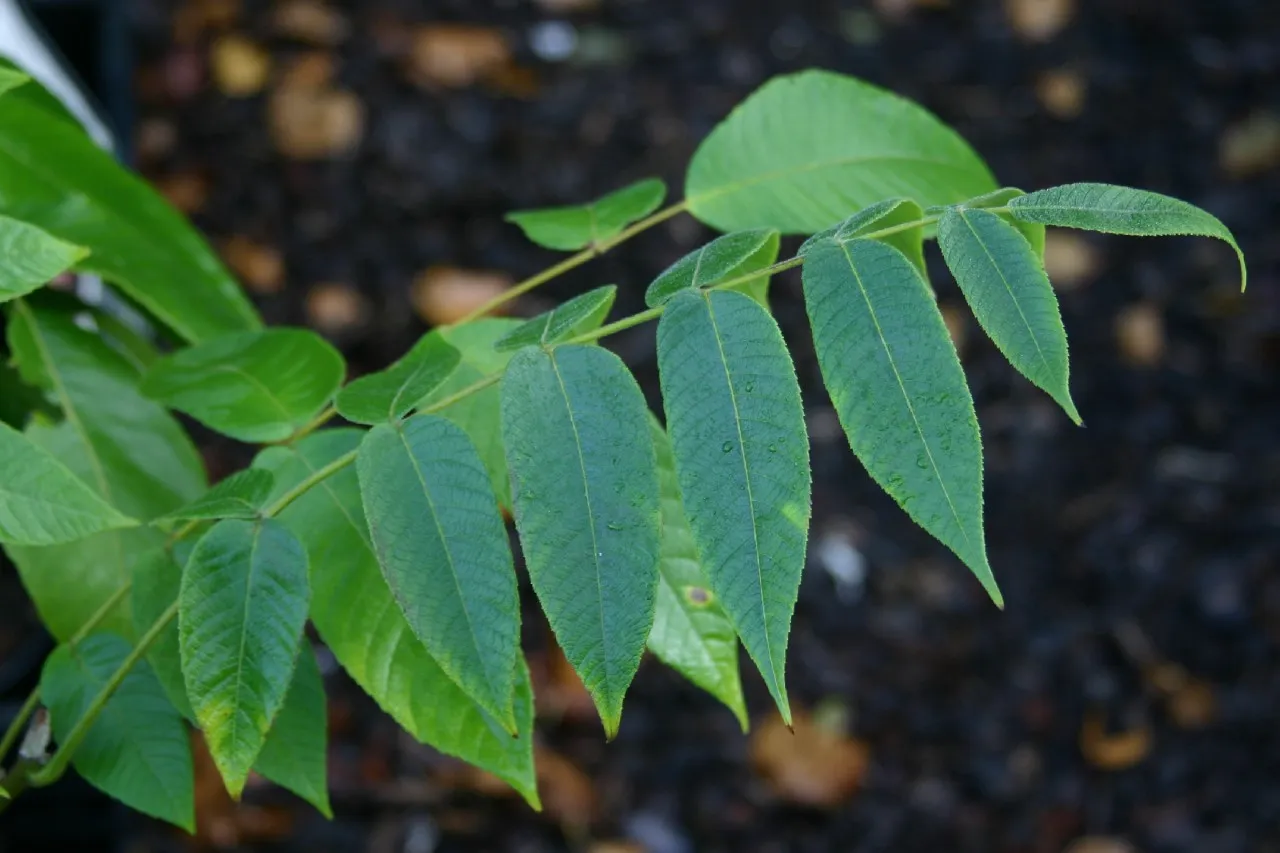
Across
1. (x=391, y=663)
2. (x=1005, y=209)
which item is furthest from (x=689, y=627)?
(x=1005, y=209)

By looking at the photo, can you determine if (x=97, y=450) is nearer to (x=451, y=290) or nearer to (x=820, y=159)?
(x=820, y=159)

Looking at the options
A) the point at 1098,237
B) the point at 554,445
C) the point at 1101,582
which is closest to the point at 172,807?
the point at 554,445

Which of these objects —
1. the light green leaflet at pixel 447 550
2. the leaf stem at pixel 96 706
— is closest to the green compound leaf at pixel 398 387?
the light green leaflet at pixel 447 550

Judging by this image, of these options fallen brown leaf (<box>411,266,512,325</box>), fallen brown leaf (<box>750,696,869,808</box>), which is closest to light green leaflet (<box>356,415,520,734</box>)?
fallen brown leaf (<box>750,696,869,808</box>)

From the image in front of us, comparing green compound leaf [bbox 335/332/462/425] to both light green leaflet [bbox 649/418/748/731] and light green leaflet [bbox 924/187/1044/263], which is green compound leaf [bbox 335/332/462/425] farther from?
light green leaflet [bbox 924/187/1044/263]

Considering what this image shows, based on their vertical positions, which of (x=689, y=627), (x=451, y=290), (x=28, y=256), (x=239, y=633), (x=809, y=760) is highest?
(x=28, y=256)

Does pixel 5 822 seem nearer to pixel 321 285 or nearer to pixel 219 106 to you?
pixel 321 285
